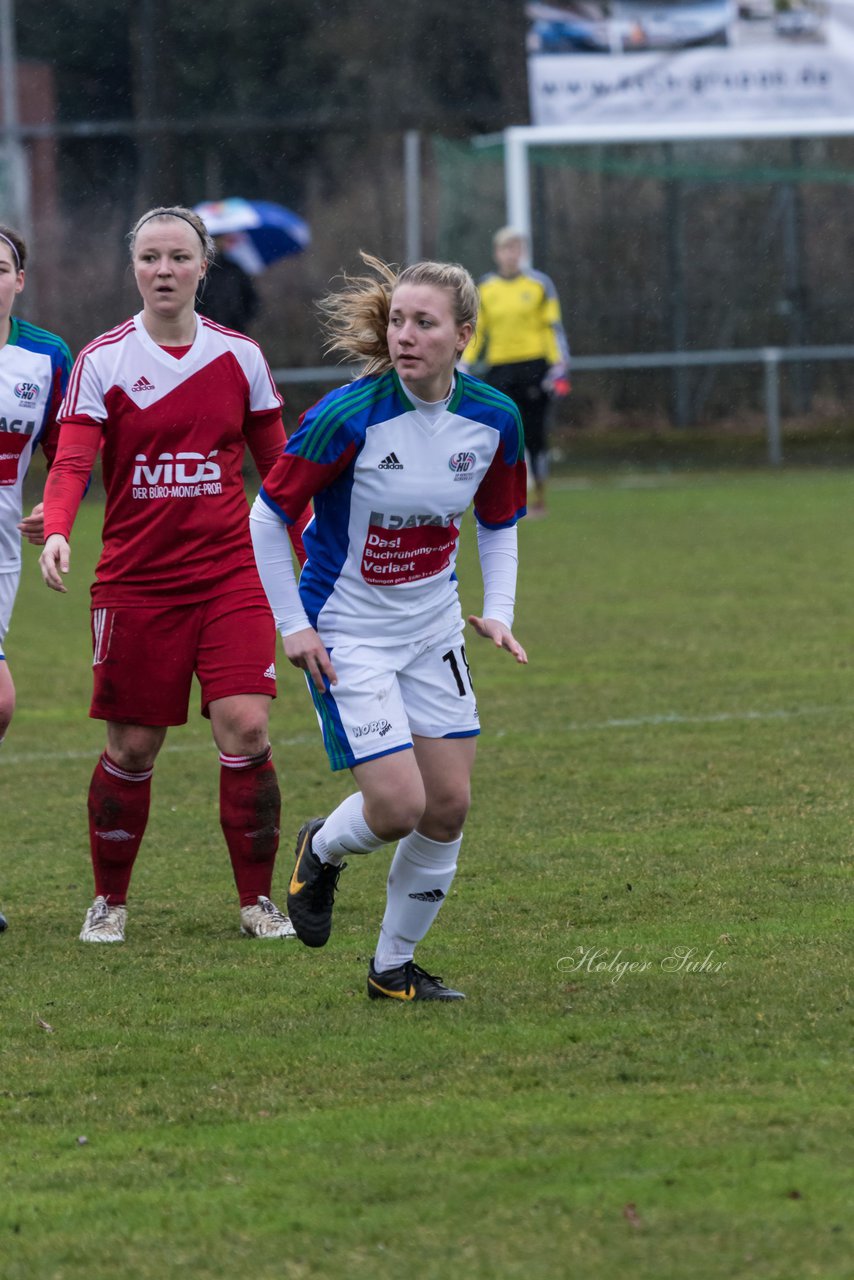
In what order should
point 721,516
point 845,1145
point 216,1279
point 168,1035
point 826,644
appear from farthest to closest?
point 721,516, point 826,644, point 168,1035, point 845,1145, point 216,1279

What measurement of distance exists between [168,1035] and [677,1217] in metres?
1.56

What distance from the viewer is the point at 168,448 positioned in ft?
17.7

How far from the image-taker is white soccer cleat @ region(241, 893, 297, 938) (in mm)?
5430

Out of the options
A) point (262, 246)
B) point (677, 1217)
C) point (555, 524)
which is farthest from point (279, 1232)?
point (262, 246)

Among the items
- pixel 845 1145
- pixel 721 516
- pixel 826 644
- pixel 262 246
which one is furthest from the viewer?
pixel 262 246

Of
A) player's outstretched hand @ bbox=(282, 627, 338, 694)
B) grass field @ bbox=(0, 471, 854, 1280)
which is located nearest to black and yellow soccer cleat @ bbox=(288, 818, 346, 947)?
grass field @ bbox=(0, 471, 854, 1280)

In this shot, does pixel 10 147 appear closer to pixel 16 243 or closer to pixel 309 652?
pixel 16 243

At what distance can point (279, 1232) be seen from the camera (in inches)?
127

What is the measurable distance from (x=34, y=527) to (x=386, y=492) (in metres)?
1.29

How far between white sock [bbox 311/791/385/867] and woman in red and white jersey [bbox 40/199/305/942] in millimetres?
707

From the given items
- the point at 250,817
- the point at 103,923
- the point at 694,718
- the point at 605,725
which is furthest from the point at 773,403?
the point at 103,923

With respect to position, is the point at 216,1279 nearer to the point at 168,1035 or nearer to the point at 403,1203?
the point at 403,1203

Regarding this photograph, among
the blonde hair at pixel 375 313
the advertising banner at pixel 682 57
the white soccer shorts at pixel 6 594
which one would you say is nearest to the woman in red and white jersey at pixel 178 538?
the white soccer shorts at pixel 6 594

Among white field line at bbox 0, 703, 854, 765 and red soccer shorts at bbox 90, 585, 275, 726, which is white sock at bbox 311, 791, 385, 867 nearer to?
red soccer shorts at bbox 90, 585, 275, 726
